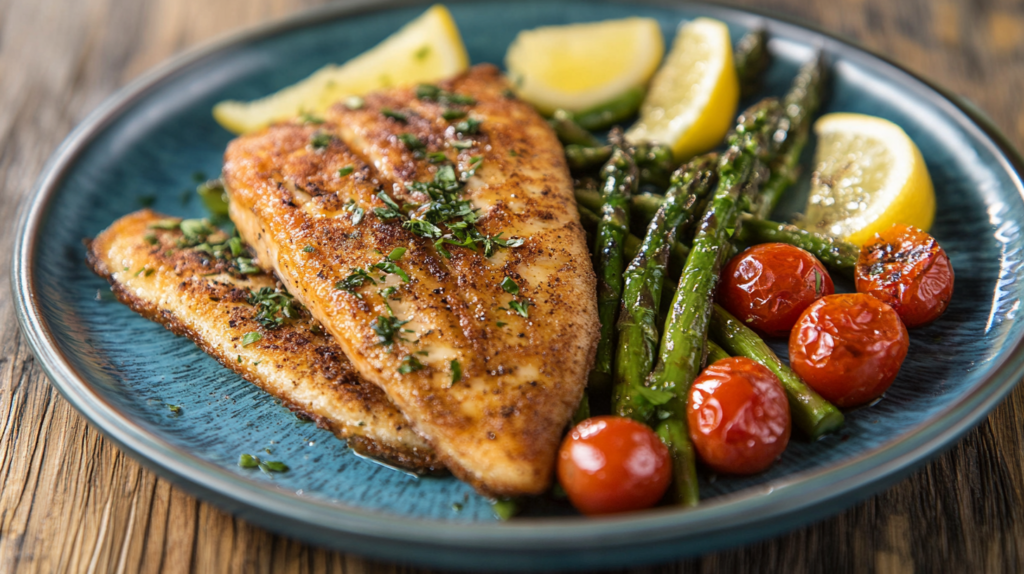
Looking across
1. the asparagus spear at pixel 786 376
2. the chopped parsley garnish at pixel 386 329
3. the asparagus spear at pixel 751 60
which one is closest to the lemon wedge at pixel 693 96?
the asparagus spear at pixel 751 60

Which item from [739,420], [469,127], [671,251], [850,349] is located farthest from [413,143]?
[850,349]

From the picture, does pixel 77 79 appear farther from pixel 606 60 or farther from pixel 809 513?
pixel 809 513

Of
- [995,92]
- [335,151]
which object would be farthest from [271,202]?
Result: [995,92]

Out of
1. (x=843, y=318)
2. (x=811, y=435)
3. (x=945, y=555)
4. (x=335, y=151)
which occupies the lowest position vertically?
(x=945, y=555)

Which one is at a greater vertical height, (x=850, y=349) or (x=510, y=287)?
(x=510, y=287)

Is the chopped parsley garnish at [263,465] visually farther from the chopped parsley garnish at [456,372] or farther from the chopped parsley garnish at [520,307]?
the chopped parsley garnish at [520,307]

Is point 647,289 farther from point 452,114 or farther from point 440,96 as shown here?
point 440,96
